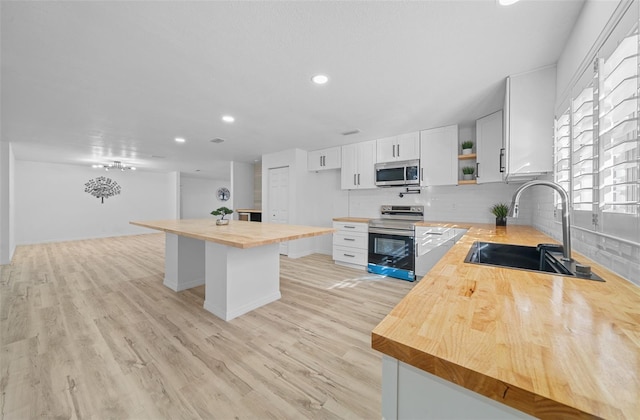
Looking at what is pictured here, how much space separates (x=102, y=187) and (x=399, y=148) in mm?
8911

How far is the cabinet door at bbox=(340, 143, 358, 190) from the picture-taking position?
14.3ft

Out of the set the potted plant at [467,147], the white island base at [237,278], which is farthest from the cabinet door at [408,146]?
the white island base at [237,278]

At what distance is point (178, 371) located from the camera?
162cm

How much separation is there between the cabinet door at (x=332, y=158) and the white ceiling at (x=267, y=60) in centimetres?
116

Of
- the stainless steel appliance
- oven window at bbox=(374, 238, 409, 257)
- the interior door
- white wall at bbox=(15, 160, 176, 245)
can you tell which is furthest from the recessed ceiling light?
white wall at bbox=(15, 160, 176, 245)

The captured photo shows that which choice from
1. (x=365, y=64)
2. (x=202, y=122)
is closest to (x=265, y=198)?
(x=202, y=122)

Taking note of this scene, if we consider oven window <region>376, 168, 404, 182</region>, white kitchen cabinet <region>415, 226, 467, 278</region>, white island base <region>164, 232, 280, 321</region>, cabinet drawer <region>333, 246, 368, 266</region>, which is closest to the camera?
white island base <region>164, 232, 280, 321</region>

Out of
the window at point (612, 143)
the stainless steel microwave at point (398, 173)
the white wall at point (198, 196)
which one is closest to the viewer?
the window at point (612, 143)

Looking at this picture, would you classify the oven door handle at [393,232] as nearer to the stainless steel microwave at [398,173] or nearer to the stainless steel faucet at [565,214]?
the stainless steel microwave at [398,173]

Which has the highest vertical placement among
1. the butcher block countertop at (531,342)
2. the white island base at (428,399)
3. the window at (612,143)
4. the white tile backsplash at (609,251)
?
the window at (612,143)

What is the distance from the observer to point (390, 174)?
3.90 meters

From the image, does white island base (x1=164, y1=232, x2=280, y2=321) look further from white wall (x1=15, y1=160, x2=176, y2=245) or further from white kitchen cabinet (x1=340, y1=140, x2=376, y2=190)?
white wall (x1=15, y1=160, x2=176, y2=245)

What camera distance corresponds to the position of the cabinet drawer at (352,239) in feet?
13.1

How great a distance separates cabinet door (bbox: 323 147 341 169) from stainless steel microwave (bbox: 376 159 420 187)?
844mm
